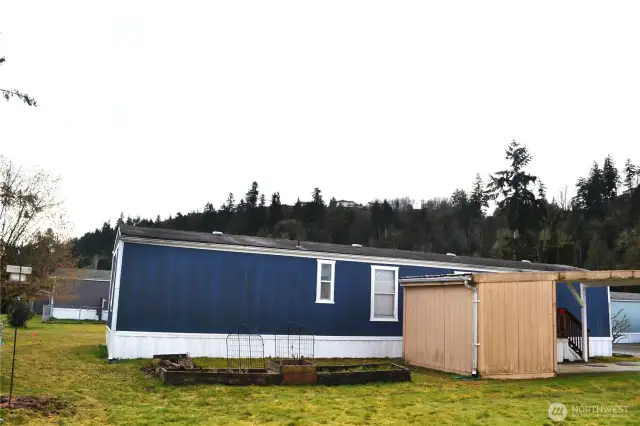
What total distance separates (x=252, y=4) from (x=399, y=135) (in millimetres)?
14593

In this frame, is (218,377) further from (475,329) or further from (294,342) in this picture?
(475,329)

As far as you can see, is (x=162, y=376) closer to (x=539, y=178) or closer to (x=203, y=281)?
(x=203, y=281)

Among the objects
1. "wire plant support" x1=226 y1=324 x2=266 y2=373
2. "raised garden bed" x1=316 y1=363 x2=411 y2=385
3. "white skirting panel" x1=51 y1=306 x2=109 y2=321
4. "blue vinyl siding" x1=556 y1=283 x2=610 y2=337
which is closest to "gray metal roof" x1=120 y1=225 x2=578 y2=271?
"blue vinyl siding" x1=556 y1=283 x2=610 y2=337

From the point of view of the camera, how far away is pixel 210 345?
14719mm

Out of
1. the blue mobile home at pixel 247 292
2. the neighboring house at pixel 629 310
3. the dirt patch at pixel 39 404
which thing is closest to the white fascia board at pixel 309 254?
the blue mobile home at pixel 247 292

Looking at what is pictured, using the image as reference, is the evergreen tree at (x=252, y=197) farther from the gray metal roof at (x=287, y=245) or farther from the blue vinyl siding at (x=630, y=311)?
the gray metal roof at (x=287, y=245)

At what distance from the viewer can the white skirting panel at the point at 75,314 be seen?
117 feet

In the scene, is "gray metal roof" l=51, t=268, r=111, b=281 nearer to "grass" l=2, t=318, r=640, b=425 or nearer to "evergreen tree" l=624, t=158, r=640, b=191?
"grass" l=2, t=318, r=640, b=425

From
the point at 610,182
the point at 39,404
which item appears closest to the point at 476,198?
the point at 610,182

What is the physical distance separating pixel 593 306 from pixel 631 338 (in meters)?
11.6

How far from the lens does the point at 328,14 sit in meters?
12.7

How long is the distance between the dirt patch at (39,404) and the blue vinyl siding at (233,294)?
5.37 metres

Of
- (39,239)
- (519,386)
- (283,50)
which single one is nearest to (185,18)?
(283,50)

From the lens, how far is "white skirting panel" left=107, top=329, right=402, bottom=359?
13695 mm
